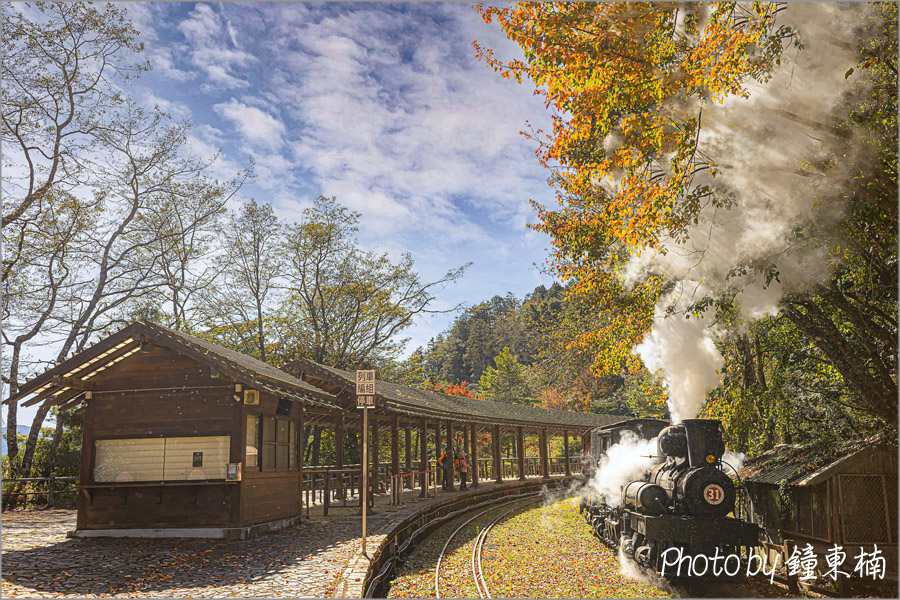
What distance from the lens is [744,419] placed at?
39.2 ft

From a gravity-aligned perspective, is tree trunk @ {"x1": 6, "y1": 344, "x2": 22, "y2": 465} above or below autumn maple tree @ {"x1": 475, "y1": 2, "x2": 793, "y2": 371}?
below

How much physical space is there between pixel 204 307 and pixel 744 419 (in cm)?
2441

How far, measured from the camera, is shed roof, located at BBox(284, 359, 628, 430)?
1692 centimetres

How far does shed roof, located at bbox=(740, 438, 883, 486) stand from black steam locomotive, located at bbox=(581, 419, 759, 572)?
1.21 meters

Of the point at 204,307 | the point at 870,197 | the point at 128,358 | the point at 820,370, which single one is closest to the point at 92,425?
the point at 128,358

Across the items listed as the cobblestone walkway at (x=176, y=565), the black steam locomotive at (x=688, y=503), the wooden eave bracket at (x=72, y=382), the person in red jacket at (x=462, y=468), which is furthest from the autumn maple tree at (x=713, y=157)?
the person in red jacket at (x=462, y=468)

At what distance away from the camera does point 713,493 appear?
359 inches

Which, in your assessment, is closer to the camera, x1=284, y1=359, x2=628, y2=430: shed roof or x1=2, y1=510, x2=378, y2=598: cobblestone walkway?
x1=2, y1=510, x2=378, y2=598: cobblestone walkway

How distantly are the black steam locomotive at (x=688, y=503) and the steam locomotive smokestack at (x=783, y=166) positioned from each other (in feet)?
7.63

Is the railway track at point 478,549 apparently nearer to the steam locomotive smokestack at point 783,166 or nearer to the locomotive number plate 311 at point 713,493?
the locomotive number plate 311 at point 713,493

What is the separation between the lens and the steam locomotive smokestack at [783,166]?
801 cm

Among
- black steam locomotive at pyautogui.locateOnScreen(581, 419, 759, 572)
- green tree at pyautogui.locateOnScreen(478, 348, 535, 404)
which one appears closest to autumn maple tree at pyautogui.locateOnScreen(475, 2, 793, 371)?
black steam locomotive at pyautogui.locateOnScreen(581, 419, 759, 572)

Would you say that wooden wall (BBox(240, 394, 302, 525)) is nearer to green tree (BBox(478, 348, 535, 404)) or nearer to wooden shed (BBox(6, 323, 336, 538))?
wooden shed (BBox(6, 323, 336, 538))

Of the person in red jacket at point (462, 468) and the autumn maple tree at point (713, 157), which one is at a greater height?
the autumn maple tree at point (713, 157)
